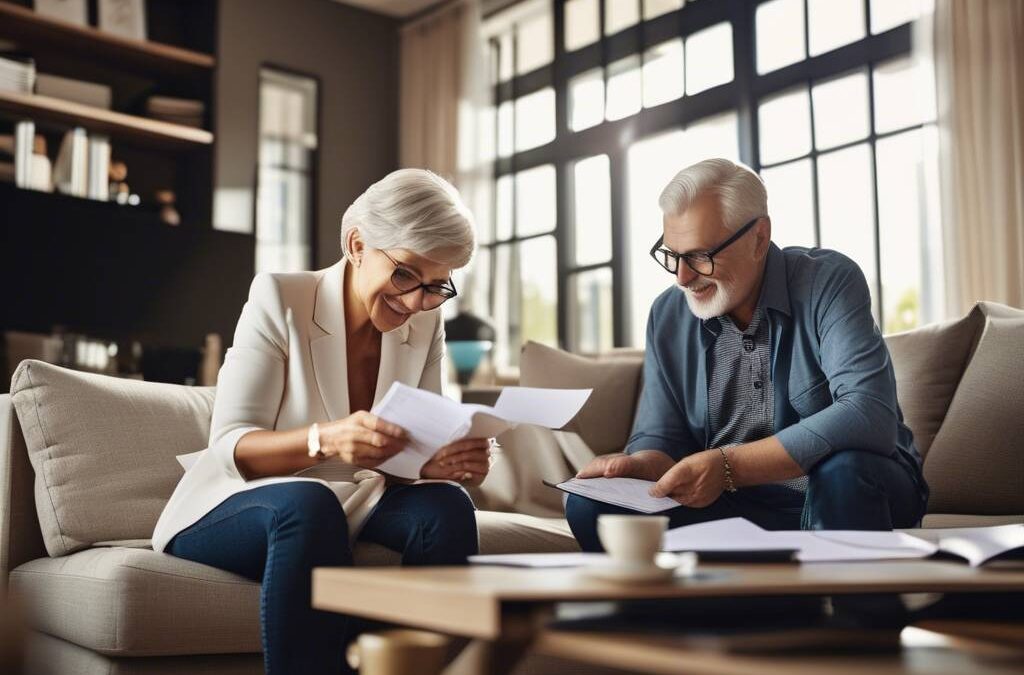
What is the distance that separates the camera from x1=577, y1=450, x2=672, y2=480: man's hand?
177 cm

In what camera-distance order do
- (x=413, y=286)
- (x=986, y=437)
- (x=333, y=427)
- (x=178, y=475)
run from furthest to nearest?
(x=986, y=437) → (x=178, y=475) → (x=413, y=286) → (x=333, y=427)

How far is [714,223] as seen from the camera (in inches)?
75.0

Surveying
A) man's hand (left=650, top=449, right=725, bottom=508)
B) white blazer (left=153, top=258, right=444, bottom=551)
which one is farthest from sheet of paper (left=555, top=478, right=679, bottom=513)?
white blazer (left=153, top=258, right=444, bottom=551)

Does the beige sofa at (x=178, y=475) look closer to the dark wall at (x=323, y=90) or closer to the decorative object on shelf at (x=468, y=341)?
the decorative object on shelf at (x=468, y=341)

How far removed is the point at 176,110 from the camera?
4887mm

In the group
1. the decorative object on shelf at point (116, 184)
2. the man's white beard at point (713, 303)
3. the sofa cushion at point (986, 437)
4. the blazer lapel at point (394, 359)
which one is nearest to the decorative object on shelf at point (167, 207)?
the decorative object on shelf at point (116, 184)

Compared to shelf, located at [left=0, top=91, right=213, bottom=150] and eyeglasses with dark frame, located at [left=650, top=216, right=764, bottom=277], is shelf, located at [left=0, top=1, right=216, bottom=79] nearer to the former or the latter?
shelf, located at [left=0, top=91, right=213, bottom=150]

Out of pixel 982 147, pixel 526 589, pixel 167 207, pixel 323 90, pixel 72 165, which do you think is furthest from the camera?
pixel 323 90

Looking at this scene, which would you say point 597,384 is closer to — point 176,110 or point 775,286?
point 775,286

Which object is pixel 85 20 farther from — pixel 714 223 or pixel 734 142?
pixel 714 223

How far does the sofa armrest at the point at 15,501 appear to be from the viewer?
6.24ft

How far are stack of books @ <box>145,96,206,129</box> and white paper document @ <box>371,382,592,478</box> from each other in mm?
3830

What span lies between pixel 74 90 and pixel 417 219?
3462 millimetres

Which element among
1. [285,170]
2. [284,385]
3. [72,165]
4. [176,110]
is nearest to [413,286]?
[284,385]
